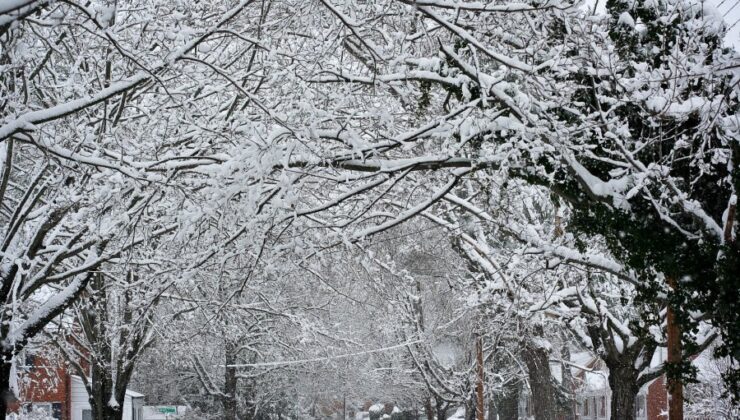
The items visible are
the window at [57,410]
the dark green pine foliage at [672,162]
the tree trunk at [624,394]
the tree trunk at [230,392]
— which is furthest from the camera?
the window at [57,410]

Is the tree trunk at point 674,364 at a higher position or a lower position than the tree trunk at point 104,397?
higher

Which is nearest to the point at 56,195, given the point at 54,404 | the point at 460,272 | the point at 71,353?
the point at 71,353

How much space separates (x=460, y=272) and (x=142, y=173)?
1596 cm

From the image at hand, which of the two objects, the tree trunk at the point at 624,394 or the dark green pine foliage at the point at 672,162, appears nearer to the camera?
the dark green pine foliage at the point at 672,162

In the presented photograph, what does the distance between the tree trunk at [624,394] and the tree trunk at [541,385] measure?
2.16 meters

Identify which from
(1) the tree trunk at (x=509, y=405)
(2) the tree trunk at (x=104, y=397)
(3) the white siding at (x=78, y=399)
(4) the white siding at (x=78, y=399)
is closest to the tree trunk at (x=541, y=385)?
(2) the tree trunk at (x=104, y=397)

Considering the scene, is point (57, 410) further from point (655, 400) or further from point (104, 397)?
point (655, 400)

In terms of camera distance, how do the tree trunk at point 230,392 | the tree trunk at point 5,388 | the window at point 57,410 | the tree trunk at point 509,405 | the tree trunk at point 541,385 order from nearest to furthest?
the tree trunk at point 5,388, the tree trunk at point 541,385, the tree trunk at point 230,392, the window at point 57,410, the tree trunk at point 509,405

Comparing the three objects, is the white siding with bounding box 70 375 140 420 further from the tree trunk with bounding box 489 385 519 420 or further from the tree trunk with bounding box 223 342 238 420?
the tree trunk with bounding box 489 385 519 420

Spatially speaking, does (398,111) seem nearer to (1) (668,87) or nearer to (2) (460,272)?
(1) (668,87)

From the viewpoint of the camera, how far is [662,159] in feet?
29.1

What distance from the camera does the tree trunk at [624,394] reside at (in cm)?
1498

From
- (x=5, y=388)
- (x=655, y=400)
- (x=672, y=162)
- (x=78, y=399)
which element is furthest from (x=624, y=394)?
(x=78, y=399)

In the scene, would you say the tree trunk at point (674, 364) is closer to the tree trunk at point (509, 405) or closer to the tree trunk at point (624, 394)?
the tree trunk at point (624, 394)
